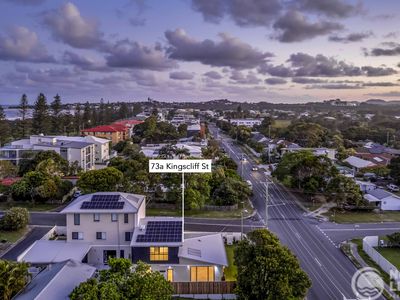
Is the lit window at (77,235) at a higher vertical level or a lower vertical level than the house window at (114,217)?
lower

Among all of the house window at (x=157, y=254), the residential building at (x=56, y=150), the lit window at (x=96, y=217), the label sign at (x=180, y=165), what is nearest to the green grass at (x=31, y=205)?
the residential building at (x=56, y=150)

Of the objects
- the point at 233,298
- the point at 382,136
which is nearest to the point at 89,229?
the point at 233,298

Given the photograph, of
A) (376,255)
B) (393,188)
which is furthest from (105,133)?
(376,255)

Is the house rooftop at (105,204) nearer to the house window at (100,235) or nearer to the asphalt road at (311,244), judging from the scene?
the house window at (100,235)

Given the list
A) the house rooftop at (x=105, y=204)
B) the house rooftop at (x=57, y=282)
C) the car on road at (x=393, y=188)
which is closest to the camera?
the house rooftop at (x=57, y=282)

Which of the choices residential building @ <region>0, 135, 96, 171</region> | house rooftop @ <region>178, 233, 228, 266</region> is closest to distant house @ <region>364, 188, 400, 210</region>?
house rooftop @ <region>178, 233, 228, 266</region>

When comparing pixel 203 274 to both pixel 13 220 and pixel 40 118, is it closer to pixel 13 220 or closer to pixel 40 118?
pixel 13 220

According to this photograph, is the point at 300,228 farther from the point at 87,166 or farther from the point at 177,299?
the point at 87,166
